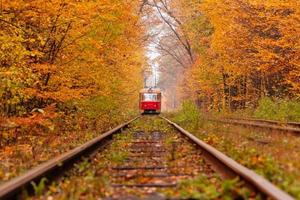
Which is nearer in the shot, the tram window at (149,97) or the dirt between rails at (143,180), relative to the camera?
the dirt between rails at (143,180)

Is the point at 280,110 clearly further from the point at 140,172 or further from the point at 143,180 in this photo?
the point at 143,180

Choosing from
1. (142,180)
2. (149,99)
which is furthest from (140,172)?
(149,99)

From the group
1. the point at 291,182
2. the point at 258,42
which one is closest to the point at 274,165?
the point at 291,182

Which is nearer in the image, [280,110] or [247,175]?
[247,175]

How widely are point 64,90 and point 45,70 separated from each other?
1151 mm

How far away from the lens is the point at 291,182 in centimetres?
545

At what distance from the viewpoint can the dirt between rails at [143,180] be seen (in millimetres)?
5498

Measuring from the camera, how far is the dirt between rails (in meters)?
5.50

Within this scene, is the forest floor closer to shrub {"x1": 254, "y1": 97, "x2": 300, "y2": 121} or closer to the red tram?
shrub {"x1": 254, "y1": 97, "x2": 300, "y2": 121}

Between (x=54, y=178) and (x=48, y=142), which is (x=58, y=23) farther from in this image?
(x=54, y=178)

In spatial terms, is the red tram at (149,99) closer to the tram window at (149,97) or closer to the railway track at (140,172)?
the tram window at (149,97)

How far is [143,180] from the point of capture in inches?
264

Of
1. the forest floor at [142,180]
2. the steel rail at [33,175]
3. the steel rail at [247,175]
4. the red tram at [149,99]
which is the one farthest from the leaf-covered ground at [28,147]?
the red tram at [149,99]

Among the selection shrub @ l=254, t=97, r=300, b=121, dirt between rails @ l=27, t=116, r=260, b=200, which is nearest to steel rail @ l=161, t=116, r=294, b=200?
dirt between rails @ l=27, t=116, r=260, b=200
